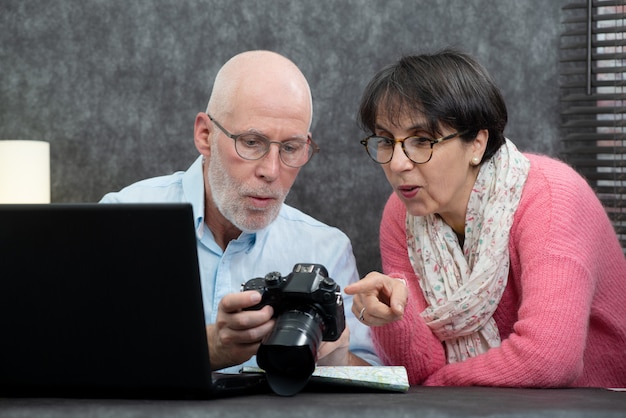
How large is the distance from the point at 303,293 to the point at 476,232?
0.67 meters

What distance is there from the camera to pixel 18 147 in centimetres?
251

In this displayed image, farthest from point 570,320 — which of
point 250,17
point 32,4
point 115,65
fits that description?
point 32,4

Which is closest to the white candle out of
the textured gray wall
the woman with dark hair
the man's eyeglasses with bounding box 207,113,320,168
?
the textured gray wall

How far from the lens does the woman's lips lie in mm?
1519

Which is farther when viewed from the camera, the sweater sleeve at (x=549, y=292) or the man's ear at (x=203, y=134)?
the man's ear at (x=203, y=134)

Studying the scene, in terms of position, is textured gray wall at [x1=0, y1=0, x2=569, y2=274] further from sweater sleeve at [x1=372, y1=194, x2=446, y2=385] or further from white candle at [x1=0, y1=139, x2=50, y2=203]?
sweater sleeve at [x1=372, y1=194, x2=446, y2=385]

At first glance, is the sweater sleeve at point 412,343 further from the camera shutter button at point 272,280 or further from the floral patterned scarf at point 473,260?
the camera shutter button at point 272,280

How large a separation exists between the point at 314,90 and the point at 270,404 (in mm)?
1921

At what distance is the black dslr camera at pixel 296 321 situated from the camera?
872mm

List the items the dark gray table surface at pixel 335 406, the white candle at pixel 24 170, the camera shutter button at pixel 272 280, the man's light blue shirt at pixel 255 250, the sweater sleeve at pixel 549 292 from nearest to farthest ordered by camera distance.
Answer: the dark gray table surface at pixel 335 406 < the camera shutter button at pixel 272 280 < the sweater sleeve at pixel 549 292 < the man's light blue shirt at pixel 255 250 < the white candle at pixel 24 170

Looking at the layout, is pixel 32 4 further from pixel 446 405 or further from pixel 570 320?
pixel 446 405

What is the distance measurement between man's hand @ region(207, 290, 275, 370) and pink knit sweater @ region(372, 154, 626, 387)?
480mm

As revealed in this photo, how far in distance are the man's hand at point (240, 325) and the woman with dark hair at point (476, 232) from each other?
1.27 feet

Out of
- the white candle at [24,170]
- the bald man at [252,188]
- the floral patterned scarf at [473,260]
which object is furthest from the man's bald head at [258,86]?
the white candle at [24,170]
